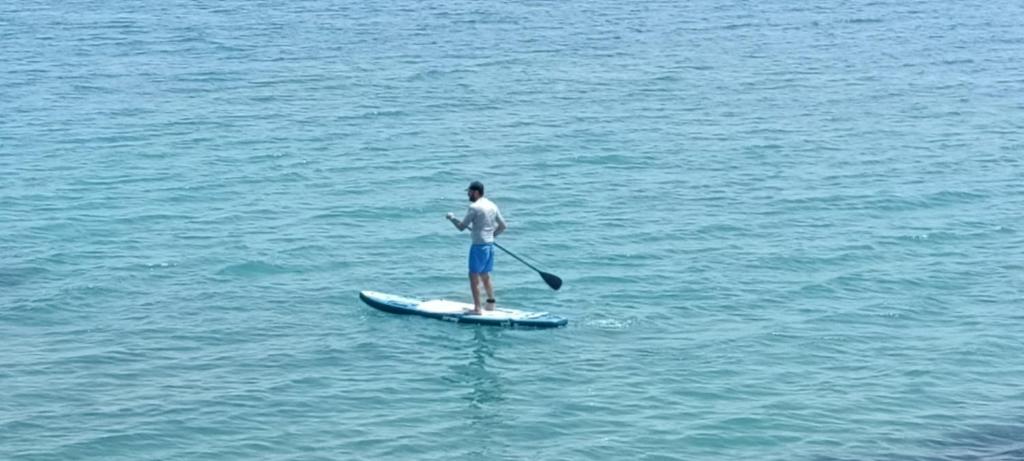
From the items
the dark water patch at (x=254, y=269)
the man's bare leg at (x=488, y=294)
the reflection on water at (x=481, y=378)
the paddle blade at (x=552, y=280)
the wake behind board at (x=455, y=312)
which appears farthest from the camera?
the dark water patch at (x=254, y=269)

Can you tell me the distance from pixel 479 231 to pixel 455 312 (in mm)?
1480

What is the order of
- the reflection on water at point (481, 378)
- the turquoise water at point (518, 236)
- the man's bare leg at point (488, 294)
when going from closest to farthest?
the turquoise water at point (518, 236) → the reflection on water at point (481, 378) → the man's bare leg at point (488, 294)

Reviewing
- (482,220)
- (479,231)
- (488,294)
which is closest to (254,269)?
(488,294)

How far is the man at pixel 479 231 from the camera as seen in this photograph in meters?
29.3

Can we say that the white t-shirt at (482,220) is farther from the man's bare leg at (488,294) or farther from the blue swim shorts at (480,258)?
the man's bare leg at (488,294)

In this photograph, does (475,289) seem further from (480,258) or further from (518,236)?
(518,236)

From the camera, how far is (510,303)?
1238 inches

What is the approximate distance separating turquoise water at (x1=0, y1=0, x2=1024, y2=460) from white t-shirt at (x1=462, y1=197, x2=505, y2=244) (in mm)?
1560

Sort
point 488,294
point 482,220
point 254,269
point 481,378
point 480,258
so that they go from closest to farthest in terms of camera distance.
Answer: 1. point 481,378
2. point 482,220
3. point 480,258
4. point 488,294
5. point 254,269

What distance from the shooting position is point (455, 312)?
2995 centimetres

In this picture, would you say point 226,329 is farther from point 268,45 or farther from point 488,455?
point 268,45

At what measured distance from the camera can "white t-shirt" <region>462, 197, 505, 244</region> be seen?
29.3 meters

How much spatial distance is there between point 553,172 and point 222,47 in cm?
1840

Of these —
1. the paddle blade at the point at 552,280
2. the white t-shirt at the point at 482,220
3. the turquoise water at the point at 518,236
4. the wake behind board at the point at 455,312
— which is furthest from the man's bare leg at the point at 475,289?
the paddle blade at the point at 552,280
